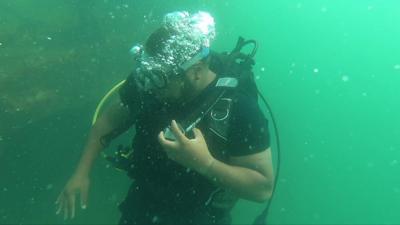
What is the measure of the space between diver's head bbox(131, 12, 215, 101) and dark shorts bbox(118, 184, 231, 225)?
1.12 meters

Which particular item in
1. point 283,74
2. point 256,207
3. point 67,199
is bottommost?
point 283,74

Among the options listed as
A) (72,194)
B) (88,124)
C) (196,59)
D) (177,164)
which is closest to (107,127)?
(72,194)

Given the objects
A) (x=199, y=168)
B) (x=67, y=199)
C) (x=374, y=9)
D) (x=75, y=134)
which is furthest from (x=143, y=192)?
(x=374, y=9)

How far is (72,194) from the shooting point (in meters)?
3.46

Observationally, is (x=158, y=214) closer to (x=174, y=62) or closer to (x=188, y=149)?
(x=188, y=149)

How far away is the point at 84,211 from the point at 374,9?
353ft

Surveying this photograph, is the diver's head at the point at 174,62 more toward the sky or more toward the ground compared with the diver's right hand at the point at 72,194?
more toward the sky

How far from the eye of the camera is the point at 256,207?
15641 millimetres

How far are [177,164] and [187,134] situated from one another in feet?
1.53

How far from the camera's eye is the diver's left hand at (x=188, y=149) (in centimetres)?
260

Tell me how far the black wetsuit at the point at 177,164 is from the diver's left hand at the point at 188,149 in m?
0.36

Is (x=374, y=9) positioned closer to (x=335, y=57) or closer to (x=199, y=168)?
(x=335, y=57)

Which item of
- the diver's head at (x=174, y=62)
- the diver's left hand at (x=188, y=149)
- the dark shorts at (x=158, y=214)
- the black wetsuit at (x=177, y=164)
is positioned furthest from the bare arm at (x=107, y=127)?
the diver's left hand at (x=188, y=149)

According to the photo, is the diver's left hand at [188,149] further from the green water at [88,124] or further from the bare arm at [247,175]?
the green water at [88,124]
